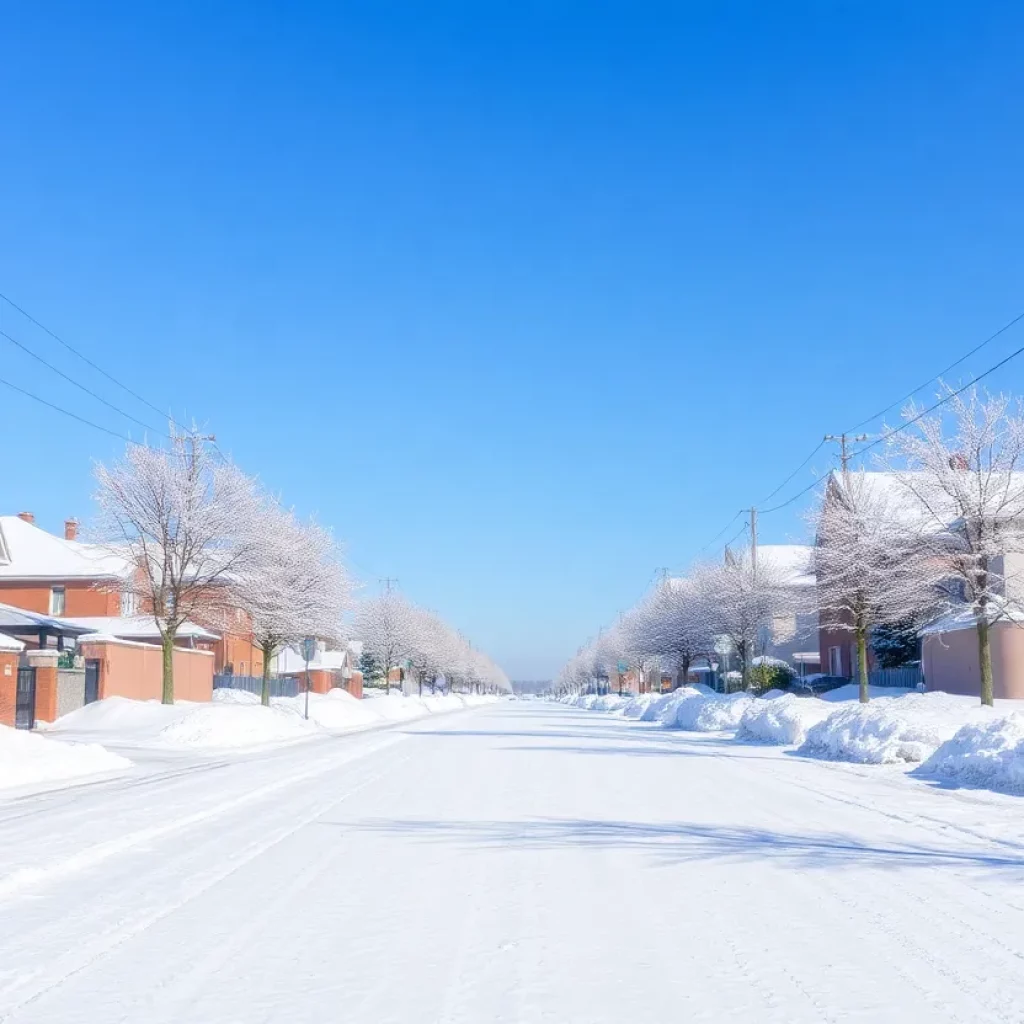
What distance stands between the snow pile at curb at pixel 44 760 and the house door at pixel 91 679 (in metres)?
17.9

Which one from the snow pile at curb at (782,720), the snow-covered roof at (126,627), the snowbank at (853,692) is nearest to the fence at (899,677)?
the snowbank at (853,692)

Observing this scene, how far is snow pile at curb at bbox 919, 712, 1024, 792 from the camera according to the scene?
17.2 meters

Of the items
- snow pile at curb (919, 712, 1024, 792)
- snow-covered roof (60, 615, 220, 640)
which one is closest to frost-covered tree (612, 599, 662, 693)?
snow-covered roof (60, 615, 220, 640)

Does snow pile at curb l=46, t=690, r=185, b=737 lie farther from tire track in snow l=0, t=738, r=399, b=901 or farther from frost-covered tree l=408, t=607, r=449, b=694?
frost-covered tree l=408, t=607, r=449, b=694

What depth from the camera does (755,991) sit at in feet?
19.9

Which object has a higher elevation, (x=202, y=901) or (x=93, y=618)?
(x=93, y=618)

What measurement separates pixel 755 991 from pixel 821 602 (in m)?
34.9

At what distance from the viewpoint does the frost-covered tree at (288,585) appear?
4256cm

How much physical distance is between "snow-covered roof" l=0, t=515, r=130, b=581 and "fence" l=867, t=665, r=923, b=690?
35.5 metres

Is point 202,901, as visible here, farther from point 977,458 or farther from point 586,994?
point 977,458

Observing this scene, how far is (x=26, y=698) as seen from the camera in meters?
34.6

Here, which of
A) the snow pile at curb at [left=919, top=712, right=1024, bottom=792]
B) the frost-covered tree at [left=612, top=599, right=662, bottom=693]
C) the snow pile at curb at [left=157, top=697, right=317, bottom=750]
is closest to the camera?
the snow pile at curb at [left=919, top=712, right=1024, bottom=792]

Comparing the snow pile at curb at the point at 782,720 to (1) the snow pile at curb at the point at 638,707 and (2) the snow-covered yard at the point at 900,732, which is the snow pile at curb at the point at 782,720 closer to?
(2) the snow-covered yard at the point at 900,732

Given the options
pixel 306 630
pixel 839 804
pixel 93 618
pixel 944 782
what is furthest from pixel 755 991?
pixel 93 618
